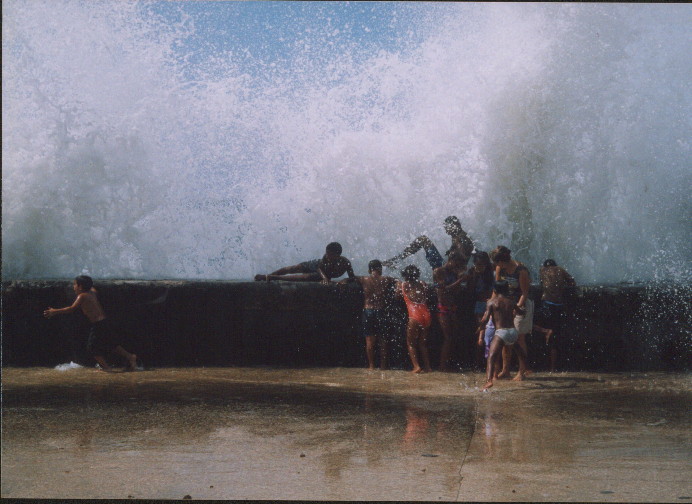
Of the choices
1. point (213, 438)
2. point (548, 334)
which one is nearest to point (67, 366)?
point (213, 438)

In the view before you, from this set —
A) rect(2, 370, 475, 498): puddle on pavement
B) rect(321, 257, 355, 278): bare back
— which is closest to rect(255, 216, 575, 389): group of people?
rect(321, 257, 355, 278): bare back

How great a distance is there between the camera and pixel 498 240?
11594mm

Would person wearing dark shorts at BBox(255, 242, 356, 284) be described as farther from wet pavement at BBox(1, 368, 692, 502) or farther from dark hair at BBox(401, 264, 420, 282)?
wet pavement at BBox(1, 368, 692, 502)

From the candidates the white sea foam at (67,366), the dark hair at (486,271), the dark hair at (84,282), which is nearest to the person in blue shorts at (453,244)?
the dark hair at (486,271)

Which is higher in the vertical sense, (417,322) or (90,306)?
(90,306)

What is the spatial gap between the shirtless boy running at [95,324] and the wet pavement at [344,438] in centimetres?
53

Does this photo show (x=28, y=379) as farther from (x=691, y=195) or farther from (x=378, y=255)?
(x=691, y=195)

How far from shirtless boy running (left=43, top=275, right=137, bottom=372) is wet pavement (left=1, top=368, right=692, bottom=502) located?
527 millimetres

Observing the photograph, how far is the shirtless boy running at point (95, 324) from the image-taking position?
23.6 ft

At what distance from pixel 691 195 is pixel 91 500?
1065 cm

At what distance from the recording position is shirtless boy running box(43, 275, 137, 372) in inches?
283

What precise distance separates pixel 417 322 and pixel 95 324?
2890mm

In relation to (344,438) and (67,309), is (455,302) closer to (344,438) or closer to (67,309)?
(344,438)

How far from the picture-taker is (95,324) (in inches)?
285
